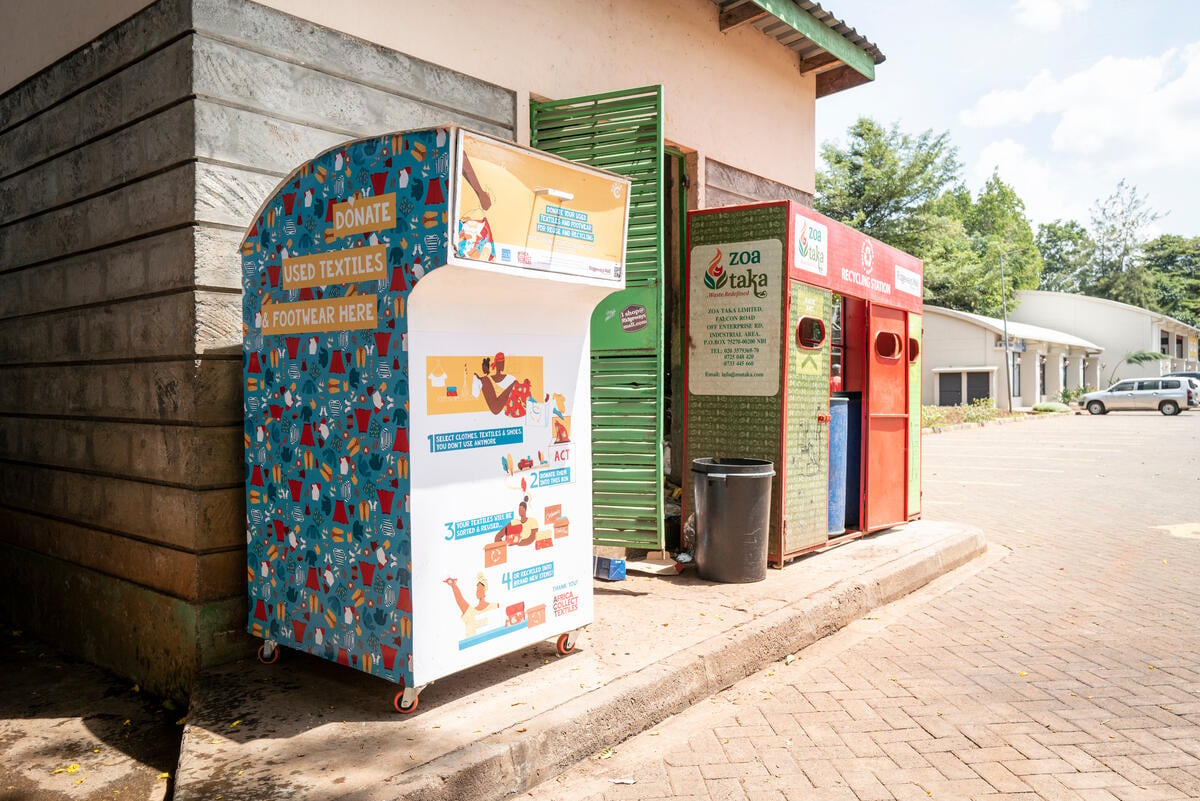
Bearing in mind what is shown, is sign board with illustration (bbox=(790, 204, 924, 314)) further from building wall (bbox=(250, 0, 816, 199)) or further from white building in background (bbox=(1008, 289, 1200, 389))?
white building in background (bbox=(1008, 289, 1200, 389))

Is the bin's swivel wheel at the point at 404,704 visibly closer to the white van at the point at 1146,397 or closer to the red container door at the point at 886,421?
the red container door at the point at 886,421

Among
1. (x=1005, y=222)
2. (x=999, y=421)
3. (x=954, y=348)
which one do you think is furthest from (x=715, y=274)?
(x=1005, y=222)

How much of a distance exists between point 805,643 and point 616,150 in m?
3.61

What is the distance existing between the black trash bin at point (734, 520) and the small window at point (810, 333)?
3.64ft

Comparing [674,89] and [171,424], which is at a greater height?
[674,89]

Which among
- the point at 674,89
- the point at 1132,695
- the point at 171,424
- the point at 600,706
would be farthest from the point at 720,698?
the point at 674,89

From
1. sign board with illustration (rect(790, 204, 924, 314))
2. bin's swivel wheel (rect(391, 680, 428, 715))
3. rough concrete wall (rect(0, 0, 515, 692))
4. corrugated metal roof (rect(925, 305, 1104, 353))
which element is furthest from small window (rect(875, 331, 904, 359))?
corrugated metal roof (rect(925, 305, 1104, 353))

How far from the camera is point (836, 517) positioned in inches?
293

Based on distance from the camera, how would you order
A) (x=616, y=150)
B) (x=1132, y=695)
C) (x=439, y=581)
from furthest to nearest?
(x=616, y=150) → (x=1132, y=695) → (x=439, y=581)

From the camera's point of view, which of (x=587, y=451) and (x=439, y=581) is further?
(x=587, y=451)

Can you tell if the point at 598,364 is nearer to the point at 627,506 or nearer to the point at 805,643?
the point at 627,506

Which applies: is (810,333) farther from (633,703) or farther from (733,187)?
(633,703)

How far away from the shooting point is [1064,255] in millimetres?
81500

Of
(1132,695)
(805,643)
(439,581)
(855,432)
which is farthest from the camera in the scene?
(855,432)
